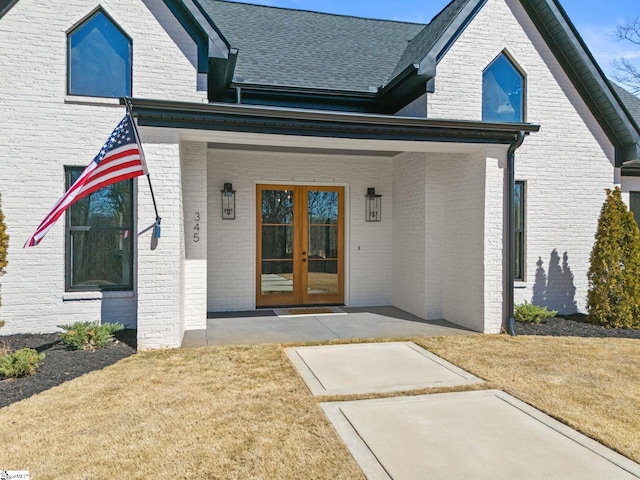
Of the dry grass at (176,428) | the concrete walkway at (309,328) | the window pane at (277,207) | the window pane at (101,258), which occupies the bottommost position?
the dry grass at (176,428)

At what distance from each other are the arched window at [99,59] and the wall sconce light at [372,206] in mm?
5375

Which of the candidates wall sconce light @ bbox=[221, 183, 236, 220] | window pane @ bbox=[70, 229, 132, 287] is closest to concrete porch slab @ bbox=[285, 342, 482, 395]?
window pane @ bbox=[70, 229, 132, 287]

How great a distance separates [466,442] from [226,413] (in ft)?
7.11

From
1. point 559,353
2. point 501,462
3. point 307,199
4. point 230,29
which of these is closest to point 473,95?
point 307,199

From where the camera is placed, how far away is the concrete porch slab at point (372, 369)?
189 inches

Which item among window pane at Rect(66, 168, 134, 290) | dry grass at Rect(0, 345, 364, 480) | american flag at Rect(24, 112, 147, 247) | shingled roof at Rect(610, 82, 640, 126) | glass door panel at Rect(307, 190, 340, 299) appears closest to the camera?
dry grass at Rect(0, 345, 364, 480)

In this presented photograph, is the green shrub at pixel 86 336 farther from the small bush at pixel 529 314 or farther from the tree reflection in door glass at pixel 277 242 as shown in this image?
the small bush at pixel 529 314

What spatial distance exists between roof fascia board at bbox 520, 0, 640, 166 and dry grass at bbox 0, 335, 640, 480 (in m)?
4.94

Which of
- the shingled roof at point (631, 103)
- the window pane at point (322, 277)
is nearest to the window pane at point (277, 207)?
the window pane at point (322, 277)

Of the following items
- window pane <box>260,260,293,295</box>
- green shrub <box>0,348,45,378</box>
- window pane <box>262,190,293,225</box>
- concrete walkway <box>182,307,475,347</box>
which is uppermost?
window pane <box>262,190,293,225</box>

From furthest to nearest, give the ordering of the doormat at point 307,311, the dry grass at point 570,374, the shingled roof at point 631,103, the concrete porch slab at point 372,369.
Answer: the shingled roof at point 631,103
the doormat at point 307,311
the concrete porch slab at point 372,369
the dry grass at point 570,374

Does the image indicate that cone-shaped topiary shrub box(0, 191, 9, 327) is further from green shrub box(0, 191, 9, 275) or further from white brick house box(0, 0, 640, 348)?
white brick house box(0, 0, 640, 348)

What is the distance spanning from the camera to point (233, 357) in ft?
19.2

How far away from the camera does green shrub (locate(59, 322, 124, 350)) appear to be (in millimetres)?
5988
